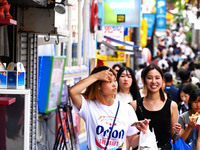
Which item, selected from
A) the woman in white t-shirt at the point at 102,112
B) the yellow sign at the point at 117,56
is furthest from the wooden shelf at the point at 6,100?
the yellow sign at the point at 117,56

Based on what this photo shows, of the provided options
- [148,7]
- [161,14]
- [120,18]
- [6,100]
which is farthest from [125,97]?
[161,14]

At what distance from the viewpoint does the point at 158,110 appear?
6.10 metres

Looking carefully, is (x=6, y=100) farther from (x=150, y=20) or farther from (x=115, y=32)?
(x=150, y=20)

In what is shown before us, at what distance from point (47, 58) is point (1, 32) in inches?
77.2

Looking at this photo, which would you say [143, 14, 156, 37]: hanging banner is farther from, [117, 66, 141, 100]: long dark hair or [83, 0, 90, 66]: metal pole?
[117, 66, 141, 100]: long dark hair

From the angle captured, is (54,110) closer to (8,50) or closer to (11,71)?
(8,50)

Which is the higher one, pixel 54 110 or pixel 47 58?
pixel 47 58

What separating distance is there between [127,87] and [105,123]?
299cm

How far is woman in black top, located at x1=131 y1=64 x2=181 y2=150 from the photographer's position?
6035 mm

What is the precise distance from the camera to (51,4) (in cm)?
706

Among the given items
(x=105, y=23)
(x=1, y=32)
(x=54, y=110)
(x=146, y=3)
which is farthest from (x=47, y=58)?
(x=146, y=3)

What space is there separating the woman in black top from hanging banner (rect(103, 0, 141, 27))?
37.7ft

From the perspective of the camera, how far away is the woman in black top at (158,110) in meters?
6.04

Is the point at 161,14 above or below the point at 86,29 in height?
above
